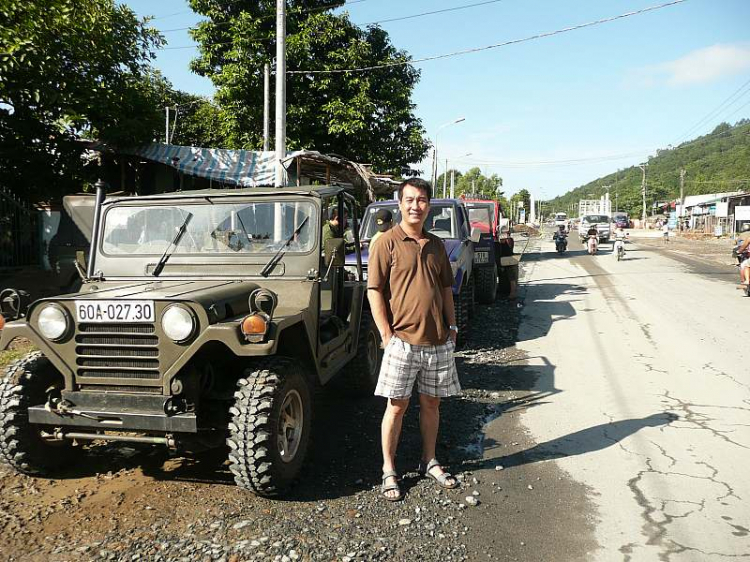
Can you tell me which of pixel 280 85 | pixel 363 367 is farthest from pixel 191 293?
pixel 280 85

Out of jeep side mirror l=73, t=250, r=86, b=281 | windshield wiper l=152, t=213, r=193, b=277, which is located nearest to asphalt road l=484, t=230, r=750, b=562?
windshield wiper l=152, t=213, r=193, b=277

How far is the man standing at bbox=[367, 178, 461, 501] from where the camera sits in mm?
3623

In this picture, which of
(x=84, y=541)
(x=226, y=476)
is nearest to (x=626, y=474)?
(x=226, y=476)

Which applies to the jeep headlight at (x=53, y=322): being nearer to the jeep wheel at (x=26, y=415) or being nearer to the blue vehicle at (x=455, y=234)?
the jeep wheel at (x=26, y=415)

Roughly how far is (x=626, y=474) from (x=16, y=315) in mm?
4108

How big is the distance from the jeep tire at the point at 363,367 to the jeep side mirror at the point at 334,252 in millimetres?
1193

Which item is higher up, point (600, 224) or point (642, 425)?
point (600, 224)

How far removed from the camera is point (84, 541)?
3170 mm

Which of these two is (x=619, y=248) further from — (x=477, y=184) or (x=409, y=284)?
(x=477, y=184)

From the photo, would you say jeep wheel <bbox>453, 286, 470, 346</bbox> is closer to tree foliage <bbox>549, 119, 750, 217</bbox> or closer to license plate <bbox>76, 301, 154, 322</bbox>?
license plate <bbox>76, 301, 154, 322</bbox>

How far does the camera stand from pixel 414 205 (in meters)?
3.64

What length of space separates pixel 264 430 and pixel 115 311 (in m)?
1.09

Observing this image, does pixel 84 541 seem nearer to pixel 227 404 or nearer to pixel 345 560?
pixel 227 404

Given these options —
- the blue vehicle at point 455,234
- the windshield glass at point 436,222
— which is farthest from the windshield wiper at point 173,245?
the windshield glass at point 436,222
